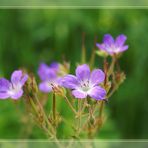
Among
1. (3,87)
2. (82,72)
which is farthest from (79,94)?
(3,87)

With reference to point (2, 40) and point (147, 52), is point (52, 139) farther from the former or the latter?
point (2, 40)

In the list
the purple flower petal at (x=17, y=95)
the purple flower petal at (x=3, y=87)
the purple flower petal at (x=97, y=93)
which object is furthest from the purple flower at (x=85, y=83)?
the purple flower petal at (x=3, y=87)

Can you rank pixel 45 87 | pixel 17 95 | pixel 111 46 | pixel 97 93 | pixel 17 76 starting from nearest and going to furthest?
pixel 97 93 < pixel 17 95 < pixel 17 76 < pixel 111 46 < pixel 45 87

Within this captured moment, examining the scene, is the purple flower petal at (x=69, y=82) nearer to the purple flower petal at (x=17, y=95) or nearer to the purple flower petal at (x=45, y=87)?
the purple flower petal at (x=17, y=95)

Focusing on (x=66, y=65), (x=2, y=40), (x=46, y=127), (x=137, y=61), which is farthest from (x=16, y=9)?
(x=46, y=127)

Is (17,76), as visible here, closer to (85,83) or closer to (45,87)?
(85,83)

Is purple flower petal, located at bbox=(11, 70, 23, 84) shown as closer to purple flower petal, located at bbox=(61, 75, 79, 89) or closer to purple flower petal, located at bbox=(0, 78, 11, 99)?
purple flower petal, located at bbox=(0, 78, 11, 99)

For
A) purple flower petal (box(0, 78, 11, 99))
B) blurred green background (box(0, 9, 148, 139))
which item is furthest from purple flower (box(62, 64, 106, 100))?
blurred green background (box(0, 9, 148, 139))

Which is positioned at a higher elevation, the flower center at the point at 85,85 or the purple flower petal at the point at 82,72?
the purple flower petal at the point at 82,72
